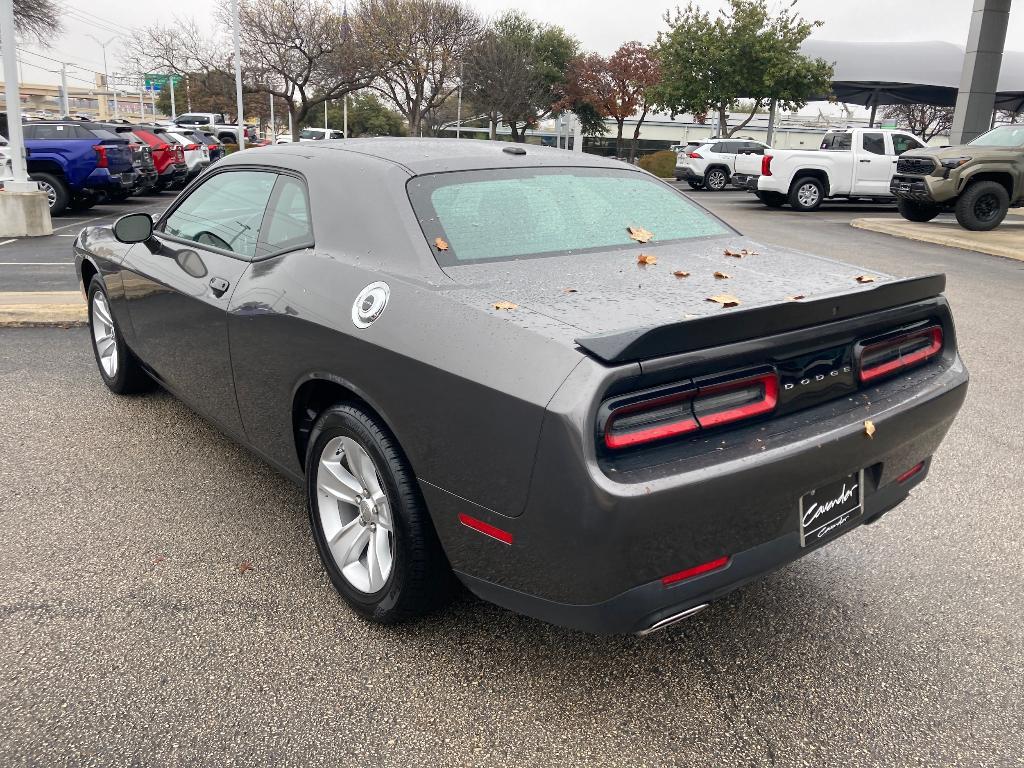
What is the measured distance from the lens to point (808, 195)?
20.3 metres

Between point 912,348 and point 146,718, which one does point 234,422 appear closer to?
point 146,718

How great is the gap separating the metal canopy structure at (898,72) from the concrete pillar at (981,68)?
24.3m

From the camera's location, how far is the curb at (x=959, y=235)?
1278cm

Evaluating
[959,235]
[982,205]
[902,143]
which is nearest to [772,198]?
[902,143]

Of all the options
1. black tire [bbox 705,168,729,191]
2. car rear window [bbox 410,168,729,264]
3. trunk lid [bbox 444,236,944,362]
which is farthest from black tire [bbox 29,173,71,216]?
black tire [bbox 705,168,729,191]

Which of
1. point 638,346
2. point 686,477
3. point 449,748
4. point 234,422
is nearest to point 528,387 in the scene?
point 638,346

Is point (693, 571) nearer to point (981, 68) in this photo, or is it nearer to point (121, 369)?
point (121, 369)

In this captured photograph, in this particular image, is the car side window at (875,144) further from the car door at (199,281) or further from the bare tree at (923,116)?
the bare tree at (923,116)

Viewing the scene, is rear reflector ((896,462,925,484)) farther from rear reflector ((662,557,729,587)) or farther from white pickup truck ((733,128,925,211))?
white pickup truck ((733,128,925,211))

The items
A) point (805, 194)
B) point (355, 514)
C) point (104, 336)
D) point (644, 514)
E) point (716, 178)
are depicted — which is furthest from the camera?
point (716, 178)

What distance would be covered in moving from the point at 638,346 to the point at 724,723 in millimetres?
1163

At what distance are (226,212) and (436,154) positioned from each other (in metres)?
1.11

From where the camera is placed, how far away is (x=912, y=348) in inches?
114

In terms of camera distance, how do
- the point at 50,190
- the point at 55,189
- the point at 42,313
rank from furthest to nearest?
the point at 50,190 < the point at 55,189 < the point at 42,313
